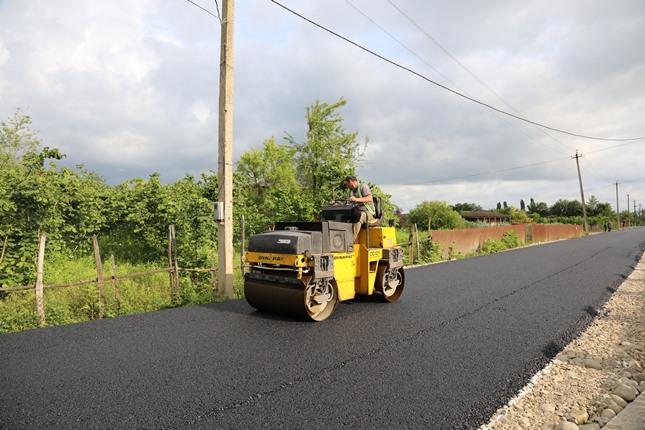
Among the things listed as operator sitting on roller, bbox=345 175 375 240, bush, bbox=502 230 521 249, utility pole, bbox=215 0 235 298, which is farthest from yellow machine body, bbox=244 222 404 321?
bush, bbox=502 230 521 249

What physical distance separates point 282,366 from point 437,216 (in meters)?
36.8

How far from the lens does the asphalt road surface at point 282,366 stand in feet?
9.60

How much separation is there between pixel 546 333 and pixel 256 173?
98.9 ft

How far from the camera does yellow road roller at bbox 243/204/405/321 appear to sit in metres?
5.47

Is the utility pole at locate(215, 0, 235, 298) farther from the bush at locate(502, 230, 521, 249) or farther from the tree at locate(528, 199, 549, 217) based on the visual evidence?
the tree at locate(528, 199, 549, 217)

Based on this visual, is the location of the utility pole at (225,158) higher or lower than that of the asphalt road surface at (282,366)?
higher

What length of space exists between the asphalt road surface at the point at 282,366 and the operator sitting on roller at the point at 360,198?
151cm

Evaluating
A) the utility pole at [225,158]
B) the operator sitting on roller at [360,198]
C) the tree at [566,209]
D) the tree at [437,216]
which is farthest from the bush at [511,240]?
the tree at [566,209]

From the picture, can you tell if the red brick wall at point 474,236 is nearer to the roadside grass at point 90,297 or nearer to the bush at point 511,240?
the bush at point 511,240

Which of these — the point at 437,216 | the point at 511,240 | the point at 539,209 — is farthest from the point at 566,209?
the point at 511,240

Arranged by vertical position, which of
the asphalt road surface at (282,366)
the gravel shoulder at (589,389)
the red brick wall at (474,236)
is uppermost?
the red brick wall at (474,236)

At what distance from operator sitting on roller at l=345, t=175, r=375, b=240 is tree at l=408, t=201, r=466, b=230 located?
3189 centimetres

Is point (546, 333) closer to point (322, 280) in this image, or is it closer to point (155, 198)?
point (322, 280)

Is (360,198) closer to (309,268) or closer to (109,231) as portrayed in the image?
(309,268)
